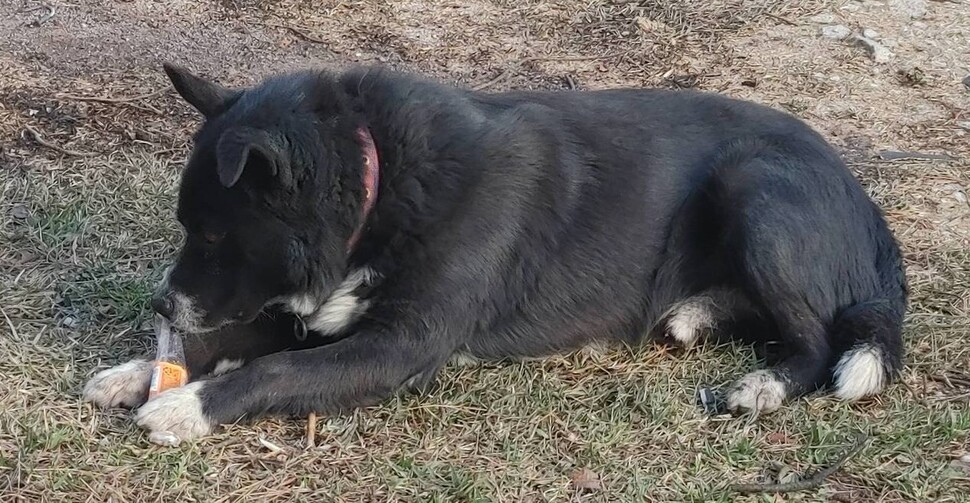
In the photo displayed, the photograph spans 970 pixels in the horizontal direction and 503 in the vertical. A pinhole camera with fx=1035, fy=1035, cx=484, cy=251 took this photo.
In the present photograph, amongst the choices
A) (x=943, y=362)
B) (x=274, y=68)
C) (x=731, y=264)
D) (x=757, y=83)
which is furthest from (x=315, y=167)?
(x=757, y=83)

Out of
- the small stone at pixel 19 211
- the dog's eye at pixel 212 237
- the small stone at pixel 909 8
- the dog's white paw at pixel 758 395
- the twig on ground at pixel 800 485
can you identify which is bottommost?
the small stone at pixel 19 211

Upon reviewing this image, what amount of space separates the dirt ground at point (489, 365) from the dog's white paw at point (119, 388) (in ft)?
0.30

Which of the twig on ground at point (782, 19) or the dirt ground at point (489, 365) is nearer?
the dirt ground at point (489, 365)

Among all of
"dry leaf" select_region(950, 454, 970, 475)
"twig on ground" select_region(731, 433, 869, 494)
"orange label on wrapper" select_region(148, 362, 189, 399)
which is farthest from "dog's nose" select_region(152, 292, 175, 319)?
"dry leaf" select_region(950, 454, 970, 475)

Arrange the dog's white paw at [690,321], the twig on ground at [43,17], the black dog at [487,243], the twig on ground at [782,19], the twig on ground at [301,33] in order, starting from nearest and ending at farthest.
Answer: the black dog at [487,243] → the dog's white paw at [690,321] → the twig on ground at [43,17] → the twig on ground at [301,33] → the twig on ground at [782,19]

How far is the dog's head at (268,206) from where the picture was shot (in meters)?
3.59

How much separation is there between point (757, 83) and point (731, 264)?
2.88 m

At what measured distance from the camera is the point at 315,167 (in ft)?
11.8

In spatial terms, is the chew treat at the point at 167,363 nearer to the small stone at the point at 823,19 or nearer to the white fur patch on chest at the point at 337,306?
the white fur patch on chest at the point at 337,306

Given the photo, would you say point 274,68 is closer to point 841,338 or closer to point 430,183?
point 430,183

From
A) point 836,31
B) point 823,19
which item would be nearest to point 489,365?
point 836,31

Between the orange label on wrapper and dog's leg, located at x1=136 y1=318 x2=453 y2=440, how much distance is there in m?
0.11

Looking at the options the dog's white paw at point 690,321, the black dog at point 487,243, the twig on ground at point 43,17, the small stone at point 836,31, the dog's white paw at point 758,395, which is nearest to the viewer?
the black dog at point 487,243

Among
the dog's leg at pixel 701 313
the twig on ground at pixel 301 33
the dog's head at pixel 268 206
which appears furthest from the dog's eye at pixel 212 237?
the twig on ground at pixel 301 33
